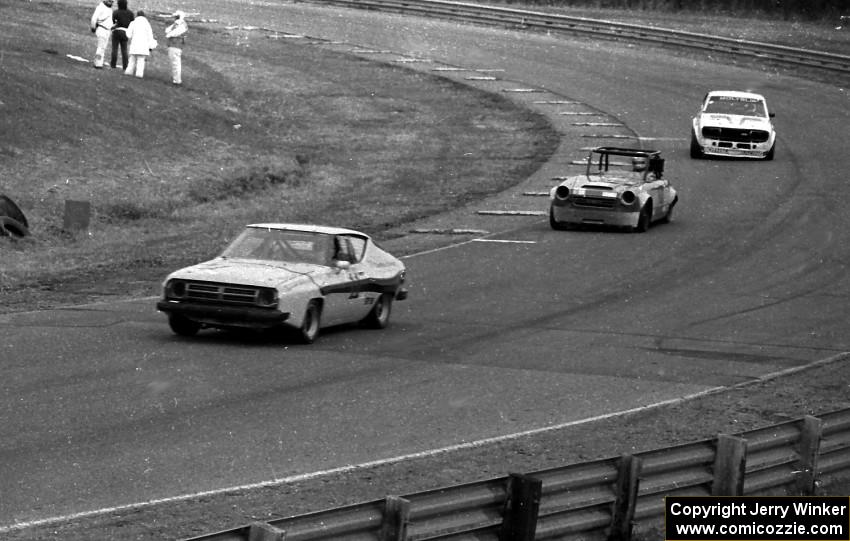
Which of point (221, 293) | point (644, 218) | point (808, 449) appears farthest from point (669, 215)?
point (808, 449)

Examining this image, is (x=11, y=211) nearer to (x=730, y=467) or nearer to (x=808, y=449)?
(x=808, y=449)

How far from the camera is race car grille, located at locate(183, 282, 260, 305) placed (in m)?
14.9

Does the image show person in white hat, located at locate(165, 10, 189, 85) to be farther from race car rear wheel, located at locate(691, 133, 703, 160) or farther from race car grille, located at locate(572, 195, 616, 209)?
race car grille, located at locate(572, 195, 616, 209)

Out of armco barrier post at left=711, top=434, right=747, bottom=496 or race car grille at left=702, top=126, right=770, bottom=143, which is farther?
race car grille at left=702, top=126, right=770, bottom=143

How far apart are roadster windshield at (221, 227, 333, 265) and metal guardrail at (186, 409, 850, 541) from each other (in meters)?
6.95

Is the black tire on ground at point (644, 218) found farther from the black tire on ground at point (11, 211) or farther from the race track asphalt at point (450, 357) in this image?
the black tire on ground at point (11, 211)

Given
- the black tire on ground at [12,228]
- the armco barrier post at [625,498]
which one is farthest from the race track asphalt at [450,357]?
the black tire on ground at [12,228]

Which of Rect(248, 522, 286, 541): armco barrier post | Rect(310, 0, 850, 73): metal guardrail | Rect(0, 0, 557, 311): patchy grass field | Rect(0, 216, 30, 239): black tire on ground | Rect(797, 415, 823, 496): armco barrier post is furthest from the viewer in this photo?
Rect(310, 0, 850, 73): metal guardrail

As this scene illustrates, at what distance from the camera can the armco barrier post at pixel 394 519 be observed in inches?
291

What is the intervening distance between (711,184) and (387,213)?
7.89 m

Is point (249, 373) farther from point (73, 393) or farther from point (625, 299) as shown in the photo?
point (625, 299)

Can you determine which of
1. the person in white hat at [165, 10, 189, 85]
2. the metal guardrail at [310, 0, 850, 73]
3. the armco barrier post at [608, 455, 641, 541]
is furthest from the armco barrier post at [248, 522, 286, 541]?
the metal guardrail at [310, 0, 850, 73]

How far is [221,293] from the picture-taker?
15.0 meters

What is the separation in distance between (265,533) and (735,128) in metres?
30.9
